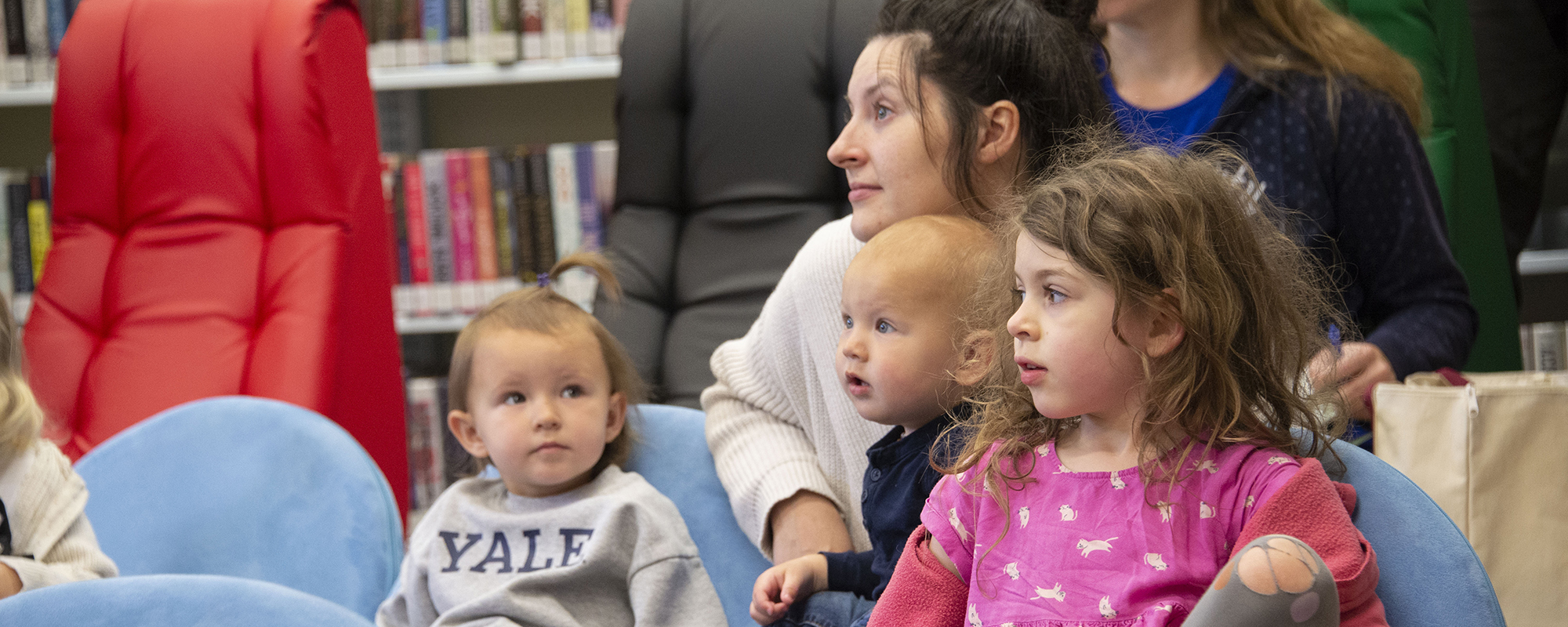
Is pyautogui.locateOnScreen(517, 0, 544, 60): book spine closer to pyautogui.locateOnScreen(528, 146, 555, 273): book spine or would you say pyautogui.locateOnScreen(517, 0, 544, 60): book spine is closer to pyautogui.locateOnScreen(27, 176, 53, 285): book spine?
pyautogui.locateOnScreen(528, 146, 555, 273): book spine

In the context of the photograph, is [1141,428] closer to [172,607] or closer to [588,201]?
[172,607]

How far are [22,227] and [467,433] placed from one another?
177cm

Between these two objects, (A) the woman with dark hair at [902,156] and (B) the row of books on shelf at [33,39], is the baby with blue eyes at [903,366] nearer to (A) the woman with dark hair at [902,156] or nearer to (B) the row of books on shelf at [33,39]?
(A) the woman with dark hair at [902,156]

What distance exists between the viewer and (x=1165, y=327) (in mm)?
769

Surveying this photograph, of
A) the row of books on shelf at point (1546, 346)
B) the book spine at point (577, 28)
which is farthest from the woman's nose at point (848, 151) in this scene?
the row of books on shelf at point (1546, 346)

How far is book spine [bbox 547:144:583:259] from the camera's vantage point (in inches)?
94.3

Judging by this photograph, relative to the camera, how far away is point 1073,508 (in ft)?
2.55

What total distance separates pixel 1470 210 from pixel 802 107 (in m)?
1.11

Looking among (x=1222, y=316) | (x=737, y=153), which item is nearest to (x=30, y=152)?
(x=737, y=153)

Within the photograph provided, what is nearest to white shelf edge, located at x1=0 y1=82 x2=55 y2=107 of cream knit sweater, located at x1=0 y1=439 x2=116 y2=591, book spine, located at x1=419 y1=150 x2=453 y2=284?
book spine, located at x1=419 y1=150 x2=453 y2=284

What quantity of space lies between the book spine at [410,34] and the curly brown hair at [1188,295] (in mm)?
1894

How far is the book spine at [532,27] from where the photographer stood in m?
2.38

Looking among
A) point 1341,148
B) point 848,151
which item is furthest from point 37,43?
point 1341,148

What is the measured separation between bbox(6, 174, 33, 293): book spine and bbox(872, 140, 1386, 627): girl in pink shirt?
2.39 metres
